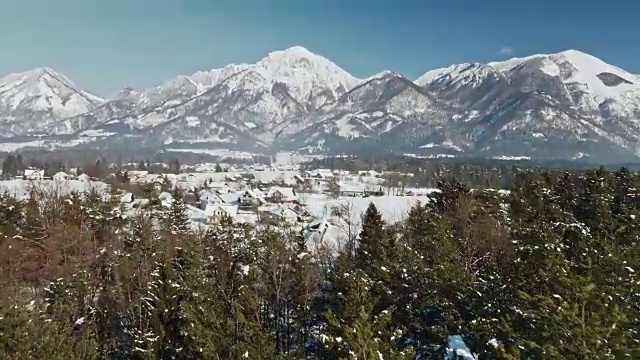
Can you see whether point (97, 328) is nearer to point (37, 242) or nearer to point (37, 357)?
point (37, 357)

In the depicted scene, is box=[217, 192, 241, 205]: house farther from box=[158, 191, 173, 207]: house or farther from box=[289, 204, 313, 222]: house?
box=[289, 204, 313, 222]: house

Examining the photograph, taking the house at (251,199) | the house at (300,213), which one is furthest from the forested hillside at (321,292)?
the house at (251,199)

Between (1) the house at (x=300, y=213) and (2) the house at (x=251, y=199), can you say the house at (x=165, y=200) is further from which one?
(1) the house at (x=300, y=213)

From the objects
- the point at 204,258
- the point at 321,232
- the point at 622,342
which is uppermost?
the point at 622,342

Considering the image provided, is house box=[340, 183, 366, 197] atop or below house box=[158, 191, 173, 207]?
below

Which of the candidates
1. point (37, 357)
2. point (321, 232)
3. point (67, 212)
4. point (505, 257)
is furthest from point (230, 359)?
point (321, 232)

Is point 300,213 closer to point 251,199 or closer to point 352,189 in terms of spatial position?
point 251,199

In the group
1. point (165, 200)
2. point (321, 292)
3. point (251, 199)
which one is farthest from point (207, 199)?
point (321, 292)

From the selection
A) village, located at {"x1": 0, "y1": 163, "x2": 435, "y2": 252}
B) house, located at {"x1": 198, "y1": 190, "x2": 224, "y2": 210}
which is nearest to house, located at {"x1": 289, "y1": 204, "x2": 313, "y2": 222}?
village, located at {"x1": 0, "y1": 163, "x2": 435, "y2": 252}
